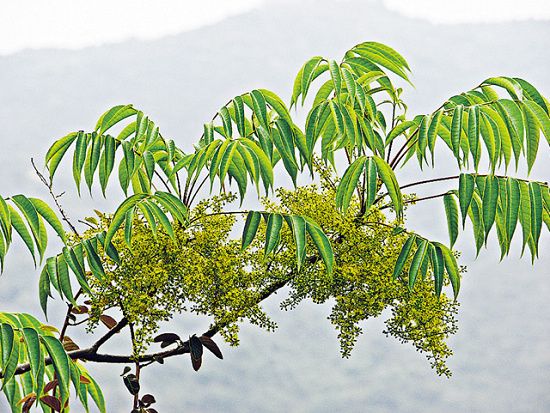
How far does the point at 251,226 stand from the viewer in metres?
1.43

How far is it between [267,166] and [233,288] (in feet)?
0.78

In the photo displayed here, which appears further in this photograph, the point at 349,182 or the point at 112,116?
the point at 112,116

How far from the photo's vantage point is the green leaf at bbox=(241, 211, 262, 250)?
142cm

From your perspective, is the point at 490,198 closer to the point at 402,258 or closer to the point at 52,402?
the point at 402,258

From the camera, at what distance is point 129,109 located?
1.67 metres

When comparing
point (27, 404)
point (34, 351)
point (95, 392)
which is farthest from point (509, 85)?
point (27, 404)

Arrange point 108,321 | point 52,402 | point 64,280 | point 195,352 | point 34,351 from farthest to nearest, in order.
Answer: point 108,321 → point 52,402 → point 195,352 → point 64,280 → point 34,351

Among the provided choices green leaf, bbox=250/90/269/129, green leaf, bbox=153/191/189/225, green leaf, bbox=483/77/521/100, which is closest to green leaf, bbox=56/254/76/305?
green leaf, bbox=153/191/189/225

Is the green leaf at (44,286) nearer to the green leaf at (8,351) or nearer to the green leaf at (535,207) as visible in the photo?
the green leaf at (8,351)

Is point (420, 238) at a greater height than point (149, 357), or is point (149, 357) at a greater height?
point (420, 238)

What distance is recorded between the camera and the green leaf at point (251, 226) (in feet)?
4.64

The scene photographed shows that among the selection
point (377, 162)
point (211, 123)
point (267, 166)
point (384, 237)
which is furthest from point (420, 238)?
point (211, 123)

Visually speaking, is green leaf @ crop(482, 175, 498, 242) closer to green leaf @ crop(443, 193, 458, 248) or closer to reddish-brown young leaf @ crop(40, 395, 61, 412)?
green leaf @ crop(443, 193, 458, 248)

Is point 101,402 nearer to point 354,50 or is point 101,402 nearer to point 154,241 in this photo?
point 154,241
